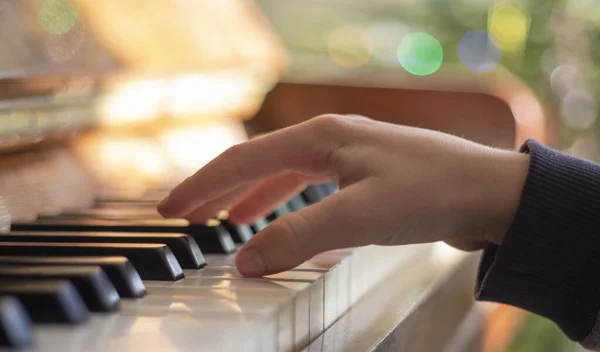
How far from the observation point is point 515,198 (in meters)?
0.80

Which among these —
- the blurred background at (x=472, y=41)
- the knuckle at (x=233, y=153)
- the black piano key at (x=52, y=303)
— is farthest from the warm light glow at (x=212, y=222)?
the blurred background at (x=472, y=41)

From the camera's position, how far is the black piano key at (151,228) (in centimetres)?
79

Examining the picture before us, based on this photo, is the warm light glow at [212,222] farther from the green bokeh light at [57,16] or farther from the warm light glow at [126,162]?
the green bokeh light at [57,16]

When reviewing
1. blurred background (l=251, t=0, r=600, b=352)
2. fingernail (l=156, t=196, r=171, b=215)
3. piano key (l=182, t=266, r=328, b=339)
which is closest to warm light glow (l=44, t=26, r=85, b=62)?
fingernail (l=156, t=196, r=171, b=215)

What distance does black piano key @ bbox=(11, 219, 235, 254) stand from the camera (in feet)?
2.60

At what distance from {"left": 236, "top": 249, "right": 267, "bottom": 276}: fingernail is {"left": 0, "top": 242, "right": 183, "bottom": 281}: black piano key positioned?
57mm

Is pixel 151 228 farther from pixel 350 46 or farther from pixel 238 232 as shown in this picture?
pixel 350 46

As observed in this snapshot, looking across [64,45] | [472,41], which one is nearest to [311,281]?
[64,45]

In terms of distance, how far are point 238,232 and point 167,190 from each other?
0.22 meters

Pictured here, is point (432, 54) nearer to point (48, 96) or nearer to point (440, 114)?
point (440, 114)

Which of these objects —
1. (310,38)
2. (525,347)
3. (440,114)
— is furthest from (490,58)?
(440,114)

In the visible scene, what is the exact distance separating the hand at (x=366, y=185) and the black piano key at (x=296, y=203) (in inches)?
10.3

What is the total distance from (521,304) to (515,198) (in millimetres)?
160

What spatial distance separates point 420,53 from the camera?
362 cm
